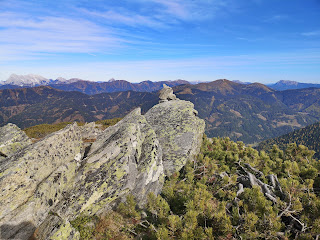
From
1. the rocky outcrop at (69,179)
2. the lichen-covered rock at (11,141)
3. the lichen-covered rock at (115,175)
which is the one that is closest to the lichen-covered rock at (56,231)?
the rocky outcrop at (69,179)

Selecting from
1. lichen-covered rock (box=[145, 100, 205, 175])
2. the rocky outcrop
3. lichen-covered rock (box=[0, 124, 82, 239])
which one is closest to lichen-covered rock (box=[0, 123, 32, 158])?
the rocky outcrop

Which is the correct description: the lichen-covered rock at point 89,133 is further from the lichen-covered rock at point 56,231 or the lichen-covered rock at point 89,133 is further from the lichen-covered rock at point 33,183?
the lichen-covered rock at point 56,231

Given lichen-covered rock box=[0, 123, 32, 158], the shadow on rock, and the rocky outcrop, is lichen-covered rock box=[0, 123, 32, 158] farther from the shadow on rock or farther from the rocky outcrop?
the shadow on rock

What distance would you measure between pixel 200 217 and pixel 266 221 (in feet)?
12.9

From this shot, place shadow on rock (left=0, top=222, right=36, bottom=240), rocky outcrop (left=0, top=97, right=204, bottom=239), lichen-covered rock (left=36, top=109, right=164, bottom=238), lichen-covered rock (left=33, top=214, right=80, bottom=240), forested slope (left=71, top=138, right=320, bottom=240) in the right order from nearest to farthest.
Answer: lichen-covered rock (left=33, top=214, right=80, bottom=240) → shadow on rock (left=0, top=222, right=36, bottom=240) → forested slope (left=71, top=138, right=320, bottom=240) → rocky outcrop (left=0, top=97, right=204, bottom=239) → lichen-covered rock (left=36, top=109, right=164, bottom=238)

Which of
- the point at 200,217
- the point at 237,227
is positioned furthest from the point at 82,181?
the point at 237,227

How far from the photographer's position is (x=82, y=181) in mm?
12812

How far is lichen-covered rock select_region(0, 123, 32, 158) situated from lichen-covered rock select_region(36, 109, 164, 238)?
7.56 meters

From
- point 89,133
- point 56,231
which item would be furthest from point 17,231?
point 89,133

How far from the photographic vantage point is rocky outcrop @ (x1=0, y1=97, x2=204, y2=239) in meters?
10.0

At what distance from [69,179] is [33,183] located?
7.46ft

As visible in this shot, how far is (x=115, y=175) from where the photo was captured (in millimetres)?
13305

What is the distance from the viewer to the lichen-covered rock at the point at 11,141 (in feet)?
51.8

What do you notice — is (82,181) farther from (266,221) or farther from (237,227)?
(266,221)
